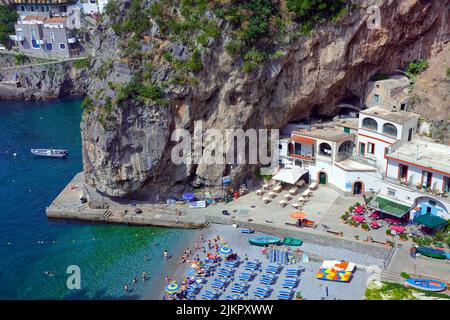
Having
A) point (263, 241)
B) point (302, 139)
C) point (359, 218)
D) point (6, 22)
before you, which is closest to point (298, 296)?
point (263, 241)

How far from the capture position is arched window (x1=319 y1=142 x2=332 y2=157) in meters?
40.0

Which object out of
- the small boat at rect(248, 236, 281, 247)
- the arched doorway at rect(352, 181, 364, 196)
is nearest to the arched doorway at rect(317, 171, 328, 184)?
the arched doorway at rect(352, 181, 364, 196)

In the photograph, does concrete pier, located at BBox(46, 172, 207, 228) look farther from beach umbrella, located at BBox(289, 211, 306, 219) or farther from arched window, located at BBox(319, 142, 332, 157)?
arched window, located at BBox(319, 142, 332, 157)

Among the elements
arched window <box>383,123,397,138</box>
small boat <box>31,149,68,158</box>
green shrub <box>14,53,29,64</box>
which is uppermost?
green shrub <box>14,53,29,64</box>

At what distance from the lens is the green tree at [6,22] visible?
261 ft

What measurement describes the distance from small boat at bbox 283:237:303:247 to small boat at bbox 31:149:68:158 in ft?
91.9

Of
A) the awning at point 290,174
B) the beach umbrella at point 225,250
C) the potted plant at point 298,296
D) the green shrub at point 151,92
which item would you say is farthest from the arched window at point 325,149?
the potted plant at point 298,296

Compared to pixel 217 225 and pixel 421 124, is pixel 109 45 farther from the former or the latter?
pixel 421 124

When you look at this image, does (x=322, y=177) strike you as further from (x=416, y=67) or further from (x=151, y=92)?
(x=151, y=92)

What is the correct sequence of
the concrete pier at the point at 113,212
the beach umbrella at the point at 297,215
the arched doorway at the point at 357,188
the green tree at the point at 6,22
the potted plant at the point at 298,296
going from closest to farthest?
1. the potted plant at the point at 298,296
2. the beach umbrella at the point at 297,215
3. the concrete pier at the point at 113,212
4. the arched doorway at the point at 357,188
5. the green tree at the point at 6,22

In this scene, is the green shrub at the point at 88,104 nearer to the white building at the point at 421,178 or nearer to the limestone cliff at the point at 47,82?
the white building at the point at 421,178

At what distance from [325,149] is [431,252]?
12.5m

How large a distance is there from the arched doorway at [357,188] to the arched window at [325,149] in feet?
10.9
